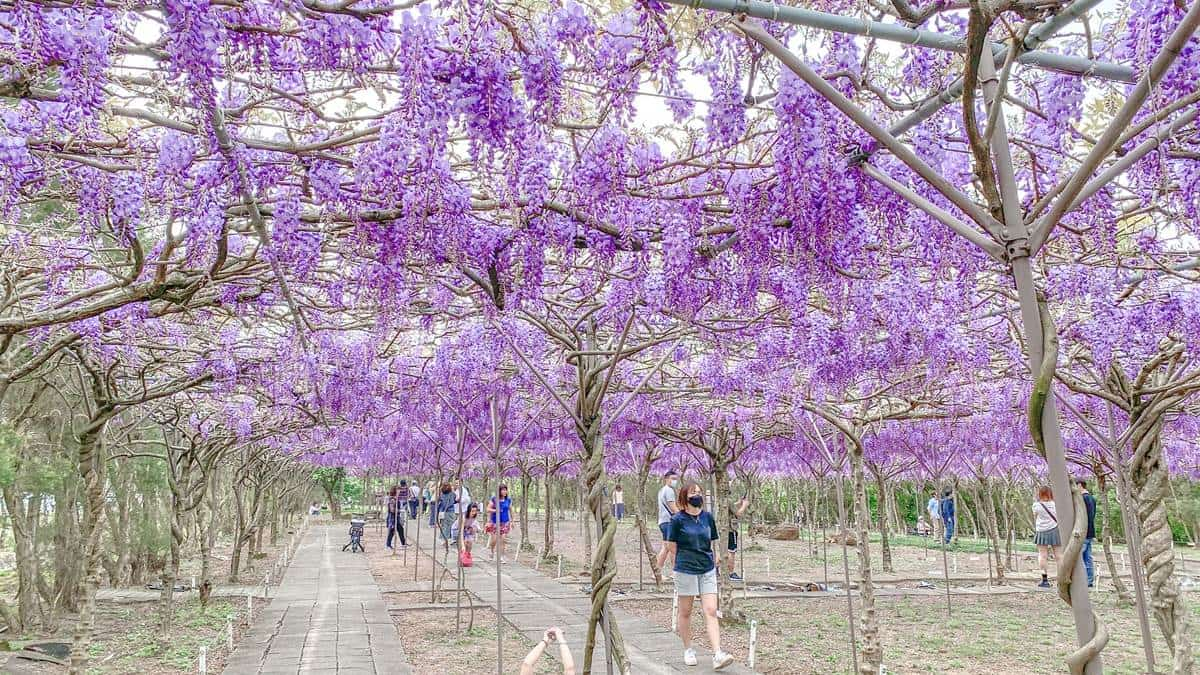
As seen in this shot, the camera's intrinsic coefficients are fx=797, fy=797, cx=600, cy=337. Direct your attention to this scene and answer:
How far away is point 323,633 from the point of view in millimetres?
9086

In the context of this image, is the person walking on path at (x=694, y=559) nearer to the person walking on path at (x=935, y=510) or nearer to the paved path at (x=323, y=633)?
the paved path at (x=323, y=633)

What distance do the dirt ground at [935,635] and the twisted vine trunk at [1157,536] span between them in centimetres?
254

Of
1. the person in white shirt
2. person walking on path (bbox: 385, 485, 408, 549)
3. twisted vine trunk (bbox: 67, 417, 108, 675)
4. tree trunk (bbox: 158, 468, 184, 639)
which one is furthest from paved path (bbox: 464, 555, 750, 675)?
person walking on path (bbox: 385, 485, 408, 549)

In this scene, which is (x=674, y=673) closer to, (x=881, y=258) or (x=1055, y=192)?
(x=881, y=258)

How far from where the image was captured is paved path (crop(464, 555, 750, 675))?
23.4 ft

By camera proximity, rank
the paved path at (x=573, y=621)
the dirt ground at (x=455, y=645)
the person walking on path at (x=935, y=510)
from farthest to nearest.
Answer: the person walking on path at (x=935, y=510) → the dirt ground at (x=455, y=645) → the paved path at (x=573, y=621)

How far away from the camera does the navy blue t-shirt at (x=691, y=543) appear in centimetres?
656

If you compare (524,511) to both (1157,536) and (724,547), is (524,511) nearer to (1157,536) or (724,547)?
(724,547)

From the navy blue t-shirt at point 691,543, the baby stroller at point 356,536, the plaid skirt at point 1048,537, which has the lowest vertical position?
the baby stroller at point 356,536

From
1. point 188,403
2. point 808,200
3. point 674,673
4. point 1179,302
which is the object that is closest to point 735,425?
point 674,673

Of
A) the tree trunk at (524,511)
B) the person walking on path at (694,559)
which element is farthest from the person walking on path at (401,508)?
the person walking on path at (694,559)

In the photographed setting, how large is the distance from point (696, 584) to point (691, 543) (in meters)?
0.33

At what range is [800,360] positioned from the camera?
722 cm

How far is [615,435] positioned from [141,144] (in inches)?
400
